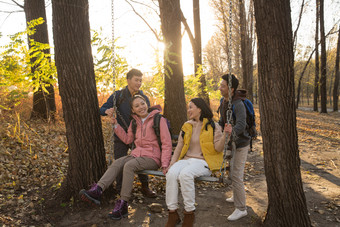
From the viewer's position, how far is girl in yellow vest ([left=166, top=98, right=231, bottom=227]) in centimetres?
308

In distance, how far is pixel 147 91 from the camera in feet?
24.0

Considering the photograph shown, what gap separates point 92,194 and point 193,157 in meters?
1.36

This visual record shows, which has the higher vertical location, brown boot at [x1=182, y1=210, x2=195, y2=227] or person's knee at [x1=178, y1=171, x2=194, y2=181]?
person's knee at [x1=178, y1=171, x2=194, y2=181]

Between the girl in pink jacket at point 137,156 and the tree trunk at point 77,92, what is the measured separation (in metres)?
0.41

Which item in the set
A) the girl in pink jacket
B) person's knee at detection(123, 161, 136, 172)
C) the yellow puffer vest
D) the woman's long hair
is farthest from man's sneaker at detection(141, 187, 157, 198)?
the woman's long hair

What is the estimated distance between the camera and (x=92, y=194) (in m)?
3.34

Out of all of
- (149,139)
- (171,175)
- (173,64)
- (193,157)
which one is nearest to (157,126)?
(149,139)

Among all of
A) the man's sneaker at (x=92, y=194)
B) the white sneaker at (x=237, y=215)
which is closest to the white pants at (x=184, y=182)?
the white sneaker at (x=237, y=215)

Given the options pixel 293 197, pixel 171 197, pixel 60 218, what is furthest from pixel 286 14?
pixel 60 218

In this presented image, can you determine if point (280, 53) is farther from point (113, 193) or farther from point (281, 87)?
point (113, 193)

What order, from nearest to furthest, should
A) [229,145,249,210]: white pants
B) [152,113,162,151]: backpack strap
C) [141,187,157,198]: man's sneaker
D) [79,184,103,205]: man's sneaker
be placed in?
1. [79,184,103,205]: man's sneaker
2. [229,145,249,210]: white pants
3. [152,113,162,151]: backpack strap
4. [141,187,157,198]: man's sneaker

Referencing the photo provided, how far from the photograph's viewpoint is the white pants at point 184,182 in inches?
121

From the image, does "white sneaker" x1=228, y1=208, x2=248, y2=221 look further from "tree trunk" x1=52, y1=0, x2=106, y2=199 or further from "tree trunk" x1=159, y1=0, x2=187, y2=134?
"tree trunk" x1=159, y1=0, x2=187, y2=134

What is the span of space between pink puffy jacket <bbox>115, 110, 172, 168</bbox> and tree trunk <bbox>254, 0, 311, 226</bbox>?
1.25 m
